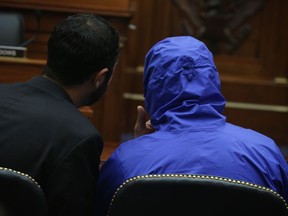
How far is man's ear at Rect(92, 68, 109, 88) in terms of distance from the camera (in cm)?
149

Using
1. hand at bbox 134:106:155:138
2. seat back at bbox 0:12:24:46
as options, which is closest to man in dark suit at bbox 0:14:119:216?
hand at bbox 134:106:155:138

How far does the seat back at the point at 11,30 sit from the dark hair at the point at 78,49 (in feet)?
7.25

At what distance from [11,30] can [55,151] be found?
2.49m

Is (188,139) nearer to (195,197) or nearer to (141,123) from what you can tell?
(195,197)

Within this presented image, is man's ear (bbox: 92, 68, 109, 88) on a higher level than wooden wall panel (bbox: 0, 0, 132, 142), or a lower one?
higher

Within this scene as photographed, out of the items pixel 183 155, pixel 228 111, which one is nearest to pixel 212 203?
pixel 183 155

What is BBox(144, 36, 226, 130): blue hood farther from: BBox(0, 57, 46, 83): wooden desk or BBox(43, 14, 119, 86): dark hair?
BBox(0, 57, 46, 83): wooden desk

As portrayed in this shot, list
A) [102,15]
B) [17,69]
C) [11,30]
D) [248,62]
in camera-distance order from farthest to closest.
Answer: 1. [248,62]
2. [102,15]
3. [11,30]
4. [17,69]

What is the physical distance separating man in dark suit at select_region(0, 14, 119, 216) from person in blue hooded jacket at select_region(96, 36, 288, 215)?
9 centimetres

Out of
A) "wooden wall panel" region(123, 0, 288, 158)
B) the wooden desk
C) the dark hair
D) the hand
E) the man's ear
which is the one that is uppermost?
the dark hair

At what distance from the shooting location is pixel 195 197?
3.62 feet

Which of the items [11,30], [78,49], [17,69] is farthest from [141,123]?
[11,30]

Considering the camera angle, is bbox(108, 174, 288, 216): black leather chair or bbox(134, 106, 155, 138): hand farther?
bbox(134, 106, 155, 138): hand

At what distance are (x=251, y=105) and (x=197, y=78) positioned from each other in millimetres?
3241
